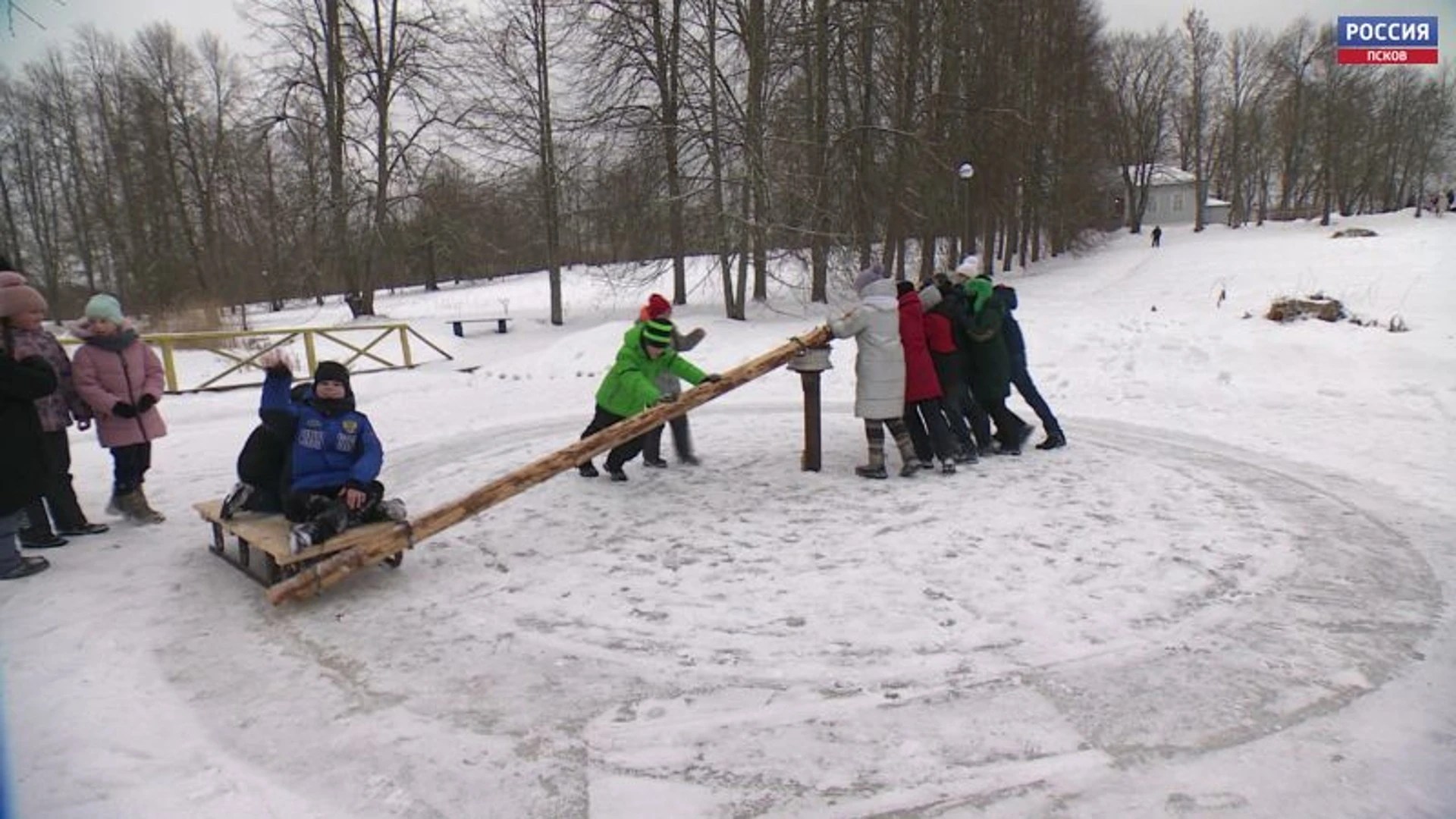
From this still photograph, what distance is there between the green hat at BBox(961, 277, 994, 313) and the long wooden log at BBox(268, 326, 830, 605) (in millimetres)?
2413

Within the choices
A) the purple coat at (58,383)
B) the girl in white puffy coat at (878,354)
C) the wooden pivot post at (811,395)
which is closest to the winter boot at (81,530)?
the purple coat at (58,383)

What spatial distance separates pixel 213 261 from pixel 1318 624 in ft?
147

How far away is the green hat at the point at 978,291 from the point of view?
7543 millimetres

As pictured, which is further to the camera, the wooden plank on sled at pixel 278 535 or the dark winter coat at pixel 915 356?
the dark winter coat at pixel 915 356

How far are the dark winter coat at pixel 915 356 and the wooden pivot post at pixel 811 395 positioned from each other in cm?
67

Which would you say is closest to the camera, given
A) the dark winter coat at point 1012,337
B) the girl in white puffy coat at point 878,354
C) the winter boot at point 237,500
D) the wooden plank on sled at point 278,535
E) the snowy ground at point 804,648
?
the snowy ground at point 804,648

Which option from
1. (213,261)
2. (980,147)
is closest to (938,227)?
(980,147)

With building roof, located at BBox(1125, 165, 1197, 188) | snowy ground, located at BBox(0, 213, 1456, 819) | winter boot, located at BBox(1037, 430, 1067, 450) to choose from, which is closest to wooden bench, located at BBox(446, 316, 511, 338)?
snowy ground, located at BBox(0, 213, 1456, 819)

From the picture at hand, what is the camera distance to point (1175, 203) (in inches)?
3022

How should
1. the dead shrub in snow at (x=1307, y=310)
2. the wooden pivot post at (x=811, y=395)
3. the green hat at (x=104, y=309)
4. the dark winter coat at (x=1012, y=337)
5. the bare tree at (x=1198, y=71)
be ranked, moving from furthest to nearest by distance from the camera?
the bare tree at (x=1198, y=71)
the dead shrub in snow at (x=1307, y=310)
the dark winter coat at (x=1012, y=337)
the wooden pivot post at (x=811, y=395)
the green hat at (x=104, y=309)

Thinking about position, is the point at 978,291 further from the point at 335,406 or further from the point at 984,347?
the point at 335,406

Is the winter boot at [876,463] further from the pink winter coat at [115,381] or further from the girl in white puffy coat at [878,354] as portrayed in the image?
the pink winter coat at [115,381]

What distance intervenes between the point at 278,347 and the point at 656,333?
4.82m

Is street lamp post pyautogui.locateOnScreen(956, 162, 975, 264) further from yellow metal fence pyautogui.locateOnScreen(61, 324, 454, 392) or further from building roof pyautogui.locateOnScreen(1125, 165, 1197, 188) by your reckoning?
building roof pyautogui.locateOnScreen(1125, 165, 1197, 188)
